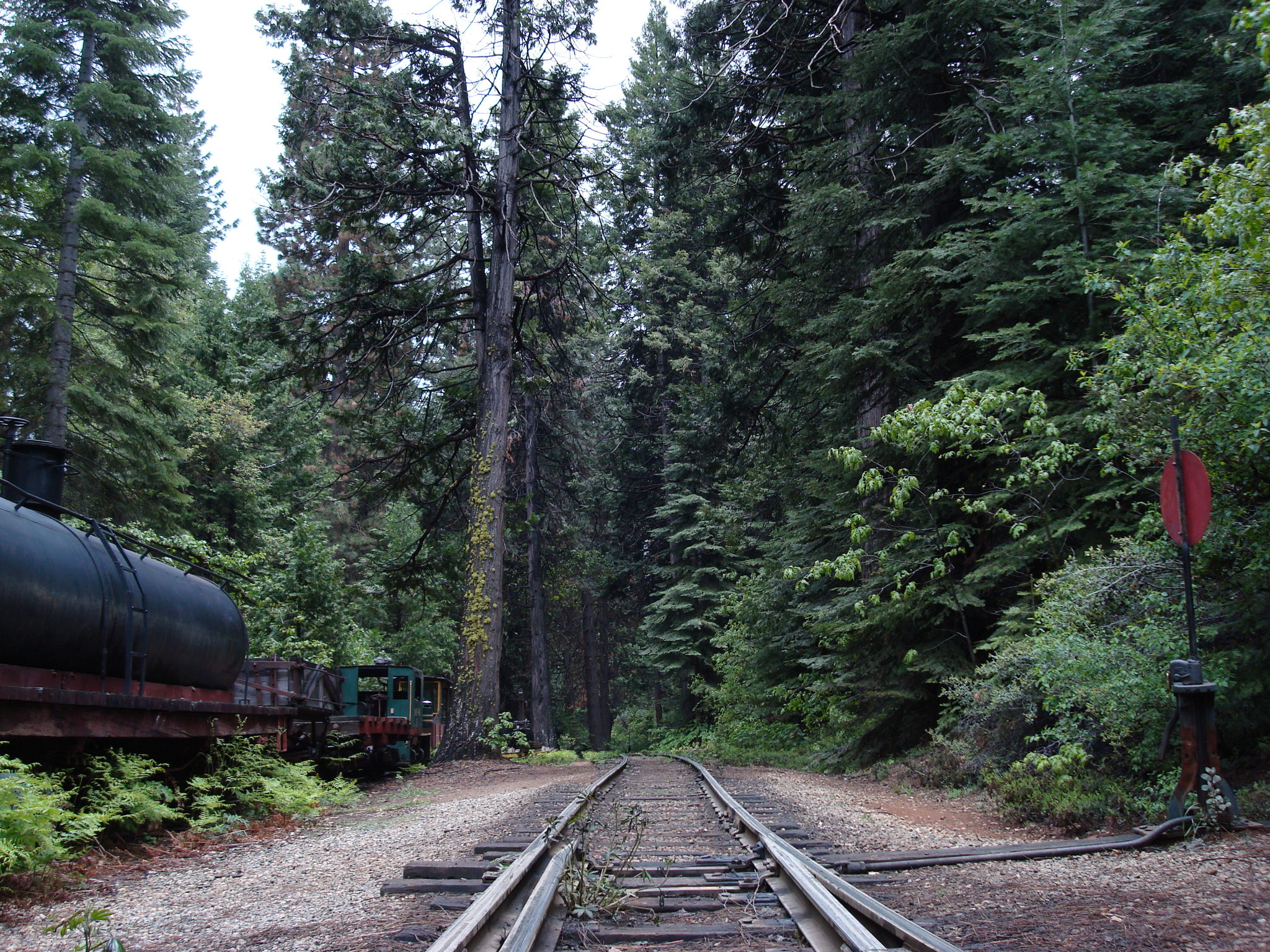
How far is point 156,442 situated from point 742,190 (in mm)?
14064

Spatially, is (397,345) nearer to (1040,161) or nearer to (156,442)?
(156,442)

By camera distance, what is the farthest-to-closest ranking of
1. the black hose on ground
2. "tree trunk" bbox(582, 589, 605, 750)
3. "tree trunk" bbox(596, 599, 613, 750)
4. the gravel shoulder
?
"tree trunk" bbox(596, 599, 613, 750)
"tree trunk" bbox(582, 589, 605, 750)
the black hose on ground
the gravel shoulder

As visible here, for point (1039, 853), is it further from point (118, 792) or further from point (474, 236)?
point (474, 236)

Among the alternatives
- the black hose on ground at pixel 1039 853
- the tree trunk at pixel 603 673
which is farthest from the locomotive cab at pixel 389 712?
the tree trunk at pixel 603 673

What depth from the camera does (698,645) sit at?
2842cm

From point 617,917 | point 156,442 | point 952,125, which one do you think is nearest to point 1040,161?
point 952,125

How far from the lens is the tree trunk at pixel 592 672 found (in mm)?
37969

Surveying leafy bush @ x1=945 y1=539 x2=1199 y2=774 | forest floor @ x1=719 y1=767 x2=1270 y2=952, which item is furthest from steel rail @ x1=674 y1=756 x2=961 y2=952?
leafy bush @ x1=945 y1=539 x2=1199 y2=774

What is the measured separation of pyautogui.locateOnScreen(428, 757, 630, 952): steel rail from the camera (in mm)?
3443

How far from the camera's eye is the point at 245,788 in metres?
9.09

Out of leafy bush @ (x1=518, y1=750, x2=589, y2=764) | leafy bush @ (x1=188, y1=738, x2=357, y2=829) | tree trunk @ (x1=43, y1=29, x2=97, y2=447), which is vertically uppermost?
tree trunk @ (x1=43, y1=29, x2=97, y2=447)

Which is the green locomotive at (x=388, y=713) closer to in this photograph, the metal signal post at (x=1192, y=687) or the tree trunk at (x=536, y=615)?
the tree trunk at (x=536, y=615)

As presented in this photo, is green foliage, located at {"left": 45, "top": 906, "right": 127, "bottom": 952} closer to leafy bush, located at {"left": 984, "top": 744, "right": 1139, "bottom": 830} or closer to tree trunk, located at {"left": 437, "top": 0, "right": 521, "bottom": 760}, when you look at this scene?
leafy bush, located at {"left": 984, "top": 744, "right": 1139, "bottom": 830}

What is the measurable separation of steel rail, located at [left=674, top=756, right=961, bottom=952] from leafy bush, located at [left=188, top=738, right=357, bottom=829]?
5.75 meters
